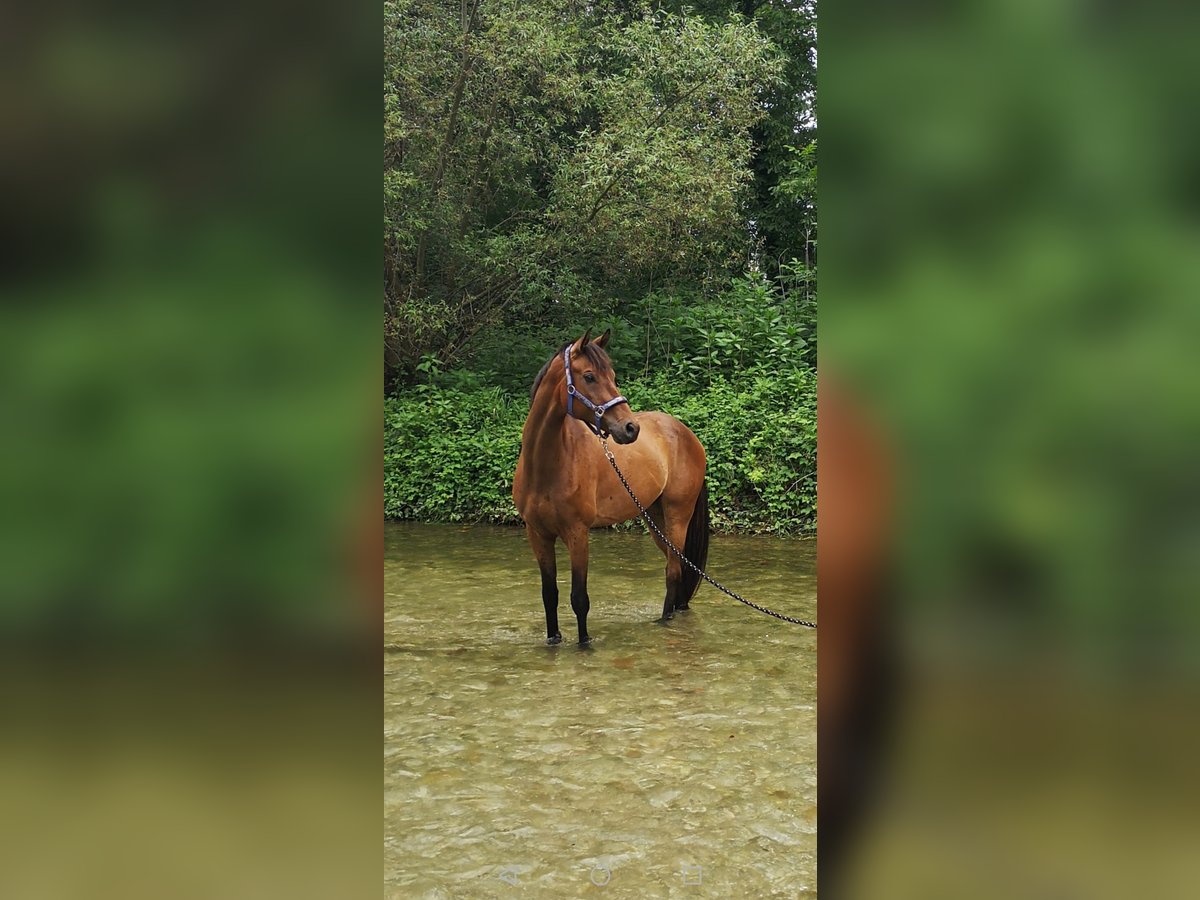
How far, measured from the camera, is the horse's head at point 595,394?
4996mm

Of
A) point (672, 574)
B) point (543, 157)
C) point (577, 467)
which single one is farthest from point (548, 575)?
point (543, 157)

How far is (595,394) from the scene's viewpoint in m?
5.03

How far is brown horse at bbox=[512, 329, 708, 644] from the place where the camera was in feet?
16.6

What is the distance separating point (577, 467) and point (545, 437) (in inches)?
10.4

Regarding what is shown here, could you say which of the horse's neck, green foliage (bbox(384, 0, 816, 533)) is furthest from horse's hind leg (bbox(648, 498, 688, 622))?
green foliage (bbox(384, 0, 816, 533))

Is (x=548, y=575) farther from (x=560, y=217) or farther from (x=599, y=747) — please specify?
(x=560, y=217)
